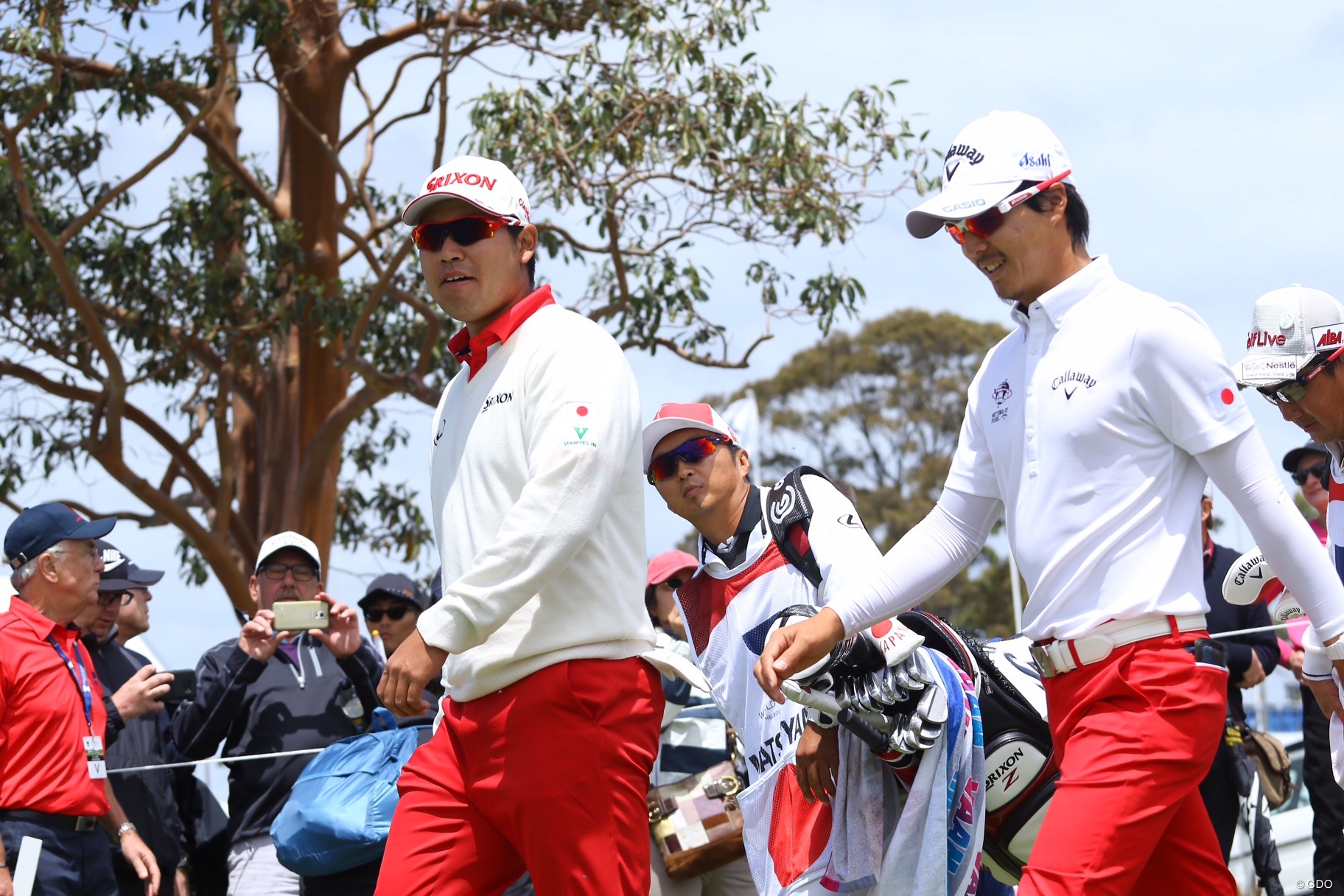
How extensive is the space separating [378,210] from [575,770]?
13207mm

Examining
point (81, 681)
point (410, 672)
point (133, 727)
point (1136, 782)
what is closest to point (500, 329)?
point (410, 672)

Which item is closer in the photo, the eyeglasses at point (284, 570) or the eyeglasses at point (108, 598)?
the eyeglasses at point (108, 598)

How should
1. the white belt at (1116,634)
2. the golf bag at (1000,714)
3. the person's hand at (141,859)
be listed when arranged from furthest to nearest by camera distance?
the person's hand at (141,859)
the golf bag at (1000,714)
the white belt at (1116,634)

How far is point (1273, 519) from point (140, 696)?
4750 millimetres

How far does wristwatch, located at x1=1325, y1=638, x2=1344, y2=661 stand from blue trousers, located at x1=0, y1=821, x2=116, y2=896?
14.5 feet

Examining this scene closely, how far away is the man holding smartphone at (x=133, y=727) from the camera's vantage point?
262 inches

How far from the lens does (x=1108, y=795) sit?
10.9ft

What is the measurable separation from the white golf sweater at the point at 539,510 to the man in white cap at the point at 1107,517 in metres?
0.43

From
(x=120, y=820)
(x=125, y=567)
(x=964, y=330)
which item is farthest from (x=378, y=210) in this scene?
(x=964, y=330)

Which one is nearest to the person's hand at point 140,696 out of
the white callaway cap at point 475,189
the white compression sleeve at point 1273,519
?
the white callaway cap at point 475,189

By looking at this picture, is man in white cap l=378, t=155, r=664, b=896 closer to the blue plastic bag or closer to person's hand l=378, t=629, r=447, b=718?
person's hand l=378, t=629, r=447, b=718

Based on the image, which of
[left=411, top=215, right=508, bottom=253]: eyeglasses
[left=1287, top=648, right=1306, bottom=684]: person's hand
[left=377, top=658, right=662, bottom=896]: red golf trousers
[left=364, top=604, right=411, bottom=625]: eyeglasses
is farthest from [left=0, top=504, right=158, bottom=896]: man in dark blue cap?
[left=1287, top=648, right=1306, bottom=684]: person's hand

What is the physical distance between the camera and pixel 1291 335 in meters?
4.45

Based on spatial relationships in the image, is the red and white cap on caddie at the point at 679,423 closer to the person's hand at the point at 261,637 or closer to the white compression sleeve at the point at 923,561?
the white compression sleeve at the point at 923,561
